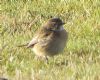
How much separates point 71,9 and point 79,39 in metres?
1.48

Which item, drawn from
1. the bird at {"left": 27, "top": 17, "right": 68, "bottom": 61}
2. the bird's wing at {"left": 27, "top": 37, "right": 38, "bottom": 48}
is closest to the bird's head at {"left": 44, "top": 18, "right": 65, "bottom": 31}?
the bird at {"left": 27, "top": 17, "right": 68, "bottom": 61}

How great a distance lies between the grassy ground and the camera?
7.04m

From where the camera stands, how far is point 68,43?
8.49 m

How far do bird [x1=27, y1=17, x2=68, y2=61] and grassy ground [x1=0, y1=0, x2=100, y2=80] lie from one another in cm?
12

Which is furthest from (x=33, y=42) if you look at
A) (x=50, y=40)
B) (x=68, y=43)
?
(x=68, y=43)

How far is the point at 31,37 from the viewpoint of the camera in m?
8.95

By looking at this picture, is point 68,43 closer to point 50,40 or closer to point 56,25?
point 56,25

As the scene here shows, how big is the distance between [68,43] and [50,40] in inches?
21.6

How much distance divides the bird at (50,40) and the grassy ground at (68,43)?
0.38ft

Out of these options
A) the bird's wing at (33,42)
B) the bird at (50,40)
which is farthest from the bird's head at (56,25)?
the bird's wing at (33,42)

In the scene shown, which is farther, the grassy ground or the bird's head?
the bird's head

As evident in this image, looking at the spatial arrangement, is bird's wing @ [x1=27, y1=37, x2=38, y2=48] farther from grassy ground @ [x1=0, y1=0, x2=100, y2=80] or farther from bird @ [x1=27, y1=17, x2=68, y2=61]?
grassy ground @ [x1=0, y1=0, x2=100, y2=80]

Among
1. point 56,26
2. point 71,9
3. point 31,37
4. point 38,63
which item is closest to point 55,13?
point 71,9

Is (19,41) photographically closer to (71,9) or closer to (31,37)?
(31,37)
